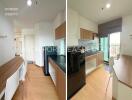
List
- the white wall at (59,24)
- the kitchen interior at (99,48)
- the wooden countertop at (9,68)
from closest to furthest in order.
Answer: the kitchen interior at (99,48) < the wooden countertop at (9,68) < the white wall at (59,24)

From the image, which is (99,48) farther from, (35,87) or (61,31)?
(35,87)

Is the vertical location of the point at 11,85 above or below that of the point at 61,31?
below

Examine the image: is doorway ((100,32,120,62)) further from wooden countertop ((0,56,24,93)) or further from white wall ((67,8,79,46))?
wooden countertop ((0,56,24,93))

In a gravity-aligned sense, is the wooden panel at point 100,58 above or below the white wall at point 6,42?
below

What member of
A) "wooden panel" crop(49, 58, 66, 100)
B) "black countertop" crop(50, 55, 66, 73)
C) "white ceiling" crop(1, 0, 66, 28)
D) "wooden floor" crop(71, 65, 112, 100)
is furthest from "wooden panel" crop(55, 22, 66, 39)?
"wooden floor" crop(71, 65, 112, 100)

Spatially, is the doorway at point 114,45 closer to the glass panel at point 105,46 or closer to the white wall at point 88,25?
the glass panel at point 105,46

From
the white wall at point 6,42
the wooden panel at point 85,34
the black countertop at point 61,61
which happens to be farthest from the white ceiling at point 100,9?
the white wall at point 6,42

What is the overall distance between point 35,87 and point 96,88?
75 cm

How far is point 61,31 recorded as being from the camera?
61.1 inches

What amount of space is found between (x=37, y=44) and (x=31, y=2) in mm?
485

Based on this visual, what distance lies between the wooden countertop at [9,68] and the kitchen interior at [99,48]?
577 millimetres

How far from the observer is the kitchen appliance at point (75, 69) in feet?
4.50

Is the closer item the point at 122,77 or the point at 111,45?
the point at 122,77

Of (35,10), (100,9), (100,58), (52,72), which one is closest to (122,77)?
(100,58)
